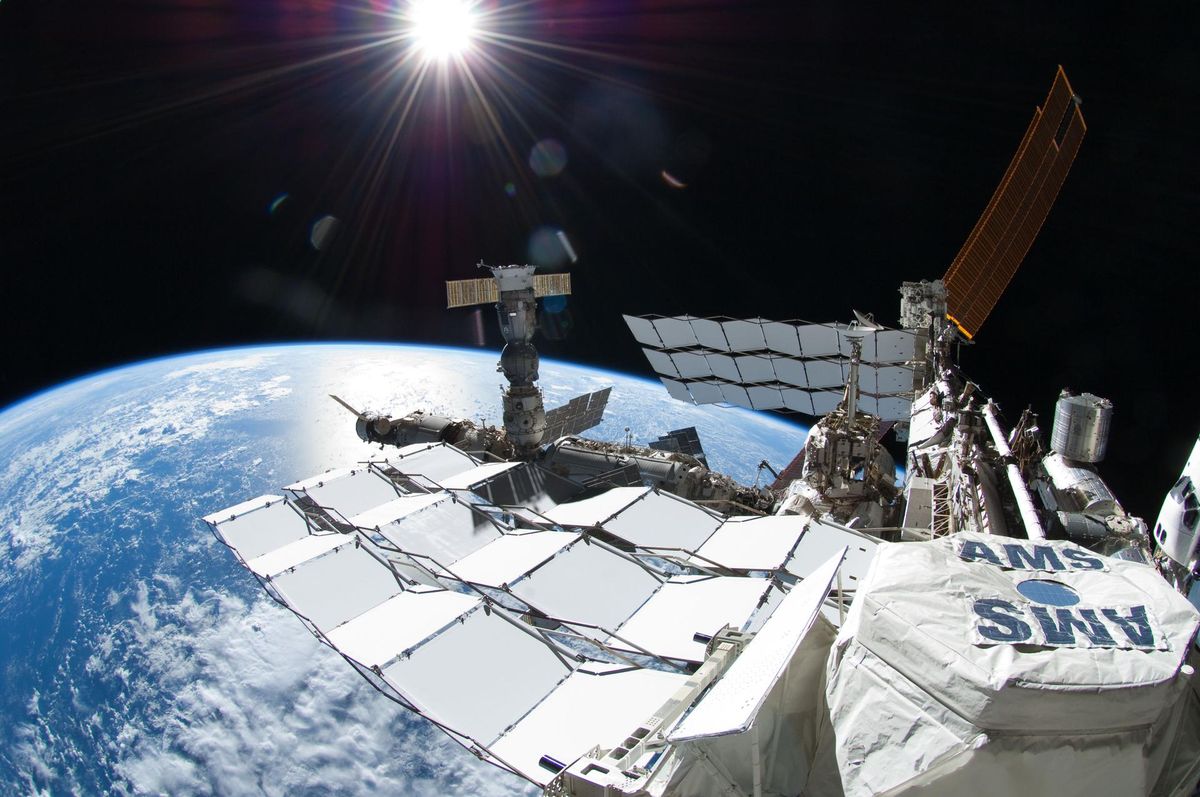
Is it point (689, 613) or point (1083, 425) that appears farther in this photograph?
point (689, 613)

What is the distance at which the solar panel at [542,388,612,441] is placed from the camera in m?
15.3

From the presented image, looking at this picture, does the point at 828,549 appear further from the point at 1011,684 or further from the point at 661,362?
the point at 661,362

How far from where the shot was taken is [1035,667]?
7.50 feet

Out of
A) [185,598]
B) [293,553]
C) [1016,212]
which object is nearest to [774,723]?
[293,553]

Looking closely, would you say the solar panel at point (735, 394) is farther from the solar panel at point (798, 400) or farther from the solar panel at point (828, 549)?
the solar panel at point (828, 549)

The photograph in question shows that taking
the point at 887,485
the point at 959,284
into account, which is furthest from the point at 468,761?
the point at 959,284

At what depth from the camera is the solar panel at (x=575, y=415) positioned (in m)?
15.3

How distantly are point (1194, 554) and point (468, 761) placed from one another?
603 inches

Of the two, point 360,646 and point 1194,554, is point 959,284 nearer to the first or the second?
point 1194,554

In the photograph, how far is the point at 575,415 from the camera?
51.5 ft

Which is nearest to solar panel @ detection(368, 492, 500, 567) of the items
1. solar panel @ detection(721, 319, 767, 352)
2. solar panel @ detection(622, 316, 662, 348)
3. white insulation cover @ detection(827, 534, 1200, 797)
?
solar panel @ detection(622, 316, 662, 348)

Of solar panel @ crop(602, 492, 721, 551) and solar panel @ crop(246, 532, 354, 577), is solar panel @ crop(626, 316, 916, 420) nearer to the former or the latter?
solar panel @ crop(602, 492, 721, 551)

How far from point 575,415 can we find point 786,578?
9.26 meters

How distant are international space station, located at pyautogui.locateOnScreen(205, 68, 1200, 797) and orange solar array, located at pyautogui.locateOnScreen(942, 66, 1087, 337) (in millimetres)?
81
